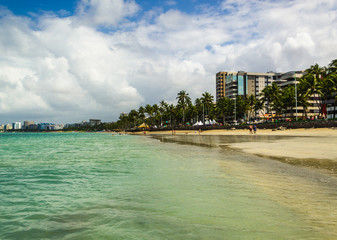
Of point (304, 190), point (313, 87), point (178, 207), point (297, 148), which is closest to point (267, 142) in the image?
point (297, 148)

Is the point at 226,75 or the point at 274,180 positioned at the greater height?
the point at 226,75

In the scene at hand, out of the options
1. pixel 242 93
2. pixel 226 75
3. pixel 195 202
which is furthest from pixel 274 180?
pixel 226 75

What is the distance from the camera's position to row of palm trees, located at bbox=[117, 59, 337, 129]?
223 ft

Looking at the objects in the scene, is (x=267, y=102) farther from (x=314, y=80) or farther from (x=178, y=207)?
(x=178, y=207)

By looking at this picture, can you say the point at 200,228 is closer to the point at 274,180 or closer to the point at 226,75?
the point at 274,180

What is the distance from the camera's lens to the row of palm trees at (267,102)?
68.0 metres

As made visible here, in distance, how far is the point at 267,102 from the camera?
138 m

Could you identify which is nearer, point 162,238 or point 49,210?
point 162,238

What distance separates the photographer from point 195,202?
6.36 m

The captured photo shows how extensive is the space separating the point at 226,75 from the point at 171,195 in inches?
6902

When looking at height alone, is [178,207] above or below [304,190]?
below

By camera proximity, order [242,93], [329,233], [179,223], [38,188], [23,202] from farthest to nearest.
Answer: [242,93] → [38,188] → [23,202] → [179,223] → [329,233]

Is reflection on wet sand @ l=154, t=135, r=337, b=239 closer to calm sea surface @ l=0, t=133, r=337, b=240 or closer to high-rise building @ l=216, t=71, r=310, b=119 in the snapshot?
calm sea surface @ l=0, t=133, r=337, b=240

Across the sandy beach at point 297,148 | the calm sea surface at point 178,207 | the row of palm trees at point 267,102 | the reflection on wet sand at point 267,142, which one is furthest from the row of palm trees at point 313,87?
the calm sea surface at point 178,207
